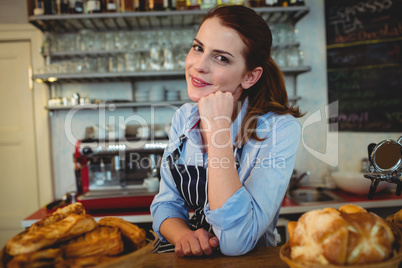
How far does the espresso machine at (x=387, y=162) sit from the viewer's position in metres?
0.86

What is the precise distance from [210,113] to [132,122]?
2197 millimetres

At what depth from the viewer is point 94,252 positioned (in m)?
0.65

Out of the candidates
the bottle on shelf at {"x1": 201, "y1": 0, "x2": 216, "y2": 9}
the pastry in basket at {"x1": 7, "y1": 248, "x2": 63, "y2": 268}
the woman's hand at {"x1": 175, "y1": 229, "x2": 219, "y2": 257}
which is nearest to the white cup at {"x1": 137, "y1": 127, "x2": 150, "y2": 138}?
the bottle on shelf at {"x1": 201, "y1": 0, "x2": 216, "y2": 9}

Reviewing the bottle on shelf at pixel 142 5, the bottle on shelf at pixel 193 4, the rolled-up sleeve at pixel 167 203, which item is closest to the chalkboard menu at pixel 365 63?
the bottle on shelf at pixel 193 4

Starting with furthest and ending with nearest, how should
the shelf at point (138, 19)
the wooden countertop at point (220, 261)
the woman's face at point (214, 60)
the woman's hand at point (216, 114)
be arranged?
the shelf at point (138, 19) → the woman's face at point (214, 60) → the woman's hand at point (216, 114) → the wooden countertop at point (220, 261)

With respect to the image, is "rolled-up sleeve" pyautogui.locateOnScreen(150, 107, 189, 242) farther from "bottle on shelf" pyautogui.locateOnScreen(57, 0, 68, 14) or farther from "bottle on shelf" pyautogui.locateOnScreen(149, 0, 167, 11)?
"bottle on shelf" pyautogui.locateOnScreen(57, 0, 68, 14)

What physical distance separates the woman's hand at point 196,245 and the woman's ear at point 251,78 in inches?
25.0

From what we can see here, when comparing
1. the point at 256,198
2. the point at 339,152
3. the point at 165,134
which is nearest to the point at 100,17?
the point at 165,134

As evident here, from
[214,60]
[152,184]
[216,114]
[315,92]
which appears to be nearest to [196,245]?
[216,114]

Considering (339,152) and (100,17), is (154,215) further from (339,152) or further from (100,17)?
(339,152)

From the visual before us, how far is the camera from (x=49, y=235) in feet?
2.10

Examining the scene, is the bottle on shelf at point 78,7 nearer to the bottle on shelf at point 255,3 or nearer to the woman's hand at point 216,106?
the bottle on shelf at point 255,3

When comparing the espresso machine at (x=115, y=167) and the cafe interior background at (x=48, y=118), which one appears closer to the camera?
the espresso machine at (x=115, y=167)

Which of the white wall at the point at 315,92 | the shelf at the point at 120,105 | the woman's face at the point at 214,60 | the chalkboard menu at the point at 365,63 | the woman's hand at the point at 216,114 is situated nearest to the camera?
the woman's hand at the point at 216,114
